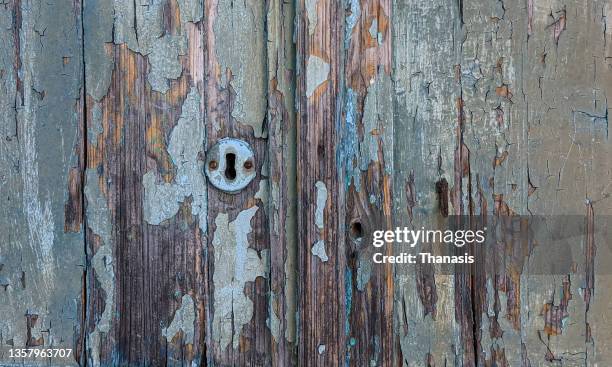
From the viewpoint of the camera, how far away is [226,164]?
1.01 m

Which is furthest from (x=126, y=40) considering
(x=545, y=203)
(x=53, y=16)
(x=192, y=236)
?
(x=545, y=203)

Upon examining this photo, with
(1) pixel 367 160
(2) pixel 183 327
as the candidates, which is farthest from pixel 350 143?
(2) pixel 183 327

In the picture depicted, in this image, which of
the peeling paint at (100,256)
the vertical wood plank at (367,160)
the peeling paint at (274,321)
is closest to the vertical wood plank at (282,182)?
the peeling paint at (274,321)

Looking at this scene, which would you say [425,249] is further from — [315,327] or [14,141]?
[14,141]

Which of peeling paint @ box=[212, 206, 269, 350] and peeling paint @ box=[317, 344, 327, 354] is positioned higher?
peeling paint @ box=[212, 206, 269, 350]

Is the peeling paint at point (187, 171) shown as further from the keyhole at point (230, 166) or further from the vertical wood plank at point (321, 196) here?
the vertical wood plank at point (321, 196)

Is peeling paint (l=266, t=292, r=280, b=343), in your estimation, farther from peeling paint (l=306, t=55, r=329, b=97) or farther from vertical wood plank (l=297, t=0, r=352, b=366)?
peeling paint (l=306, t=55, r=329, b=97)

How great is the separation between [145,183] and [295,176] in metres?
0.29

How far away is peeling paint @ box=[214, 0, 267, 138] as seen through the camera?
1.01 meters

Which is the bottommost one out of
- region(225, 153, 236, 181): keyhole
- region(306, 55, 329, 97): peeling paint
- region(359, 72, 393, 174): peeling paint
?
region(225, 153, 236, 181): keyhole

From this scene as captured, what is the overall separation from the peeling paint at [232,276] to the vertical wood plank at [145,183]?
0.10 feet

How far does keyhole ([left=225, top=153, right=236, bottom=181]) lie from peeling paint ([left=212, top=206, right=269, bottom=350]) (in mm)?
72

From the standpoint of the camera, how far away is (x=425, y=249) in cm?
99

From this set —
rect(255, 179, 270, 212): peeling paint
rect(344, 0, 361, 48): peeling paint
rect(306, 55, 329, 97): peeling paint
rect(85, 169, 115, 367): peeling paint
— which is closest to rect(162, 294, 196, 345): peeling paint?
rect(85, 169, 115, 367): peeling paint
